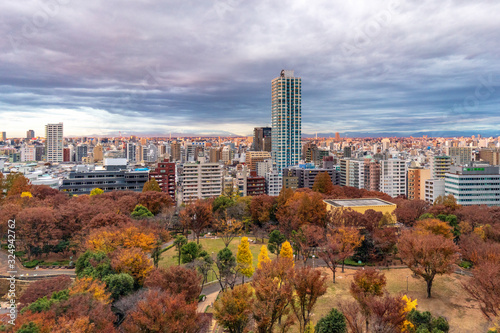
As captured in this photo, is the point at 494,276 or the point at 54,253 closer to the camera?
the point at 494,276

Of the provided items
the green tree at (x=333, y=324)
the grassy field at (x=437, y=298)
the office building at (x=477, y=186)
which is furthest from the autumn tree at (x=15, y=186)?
the office building at (x=477, y=186)

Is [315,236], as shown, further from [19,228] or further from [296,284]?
[19,228]

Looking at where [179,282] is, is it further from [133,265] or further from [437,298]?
[437,298]

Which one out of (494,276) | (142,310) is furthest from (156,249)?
(494,276)

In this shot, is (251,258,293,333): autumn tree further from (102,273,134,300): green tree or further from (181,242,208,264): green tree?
(181,242,208,264): green tree

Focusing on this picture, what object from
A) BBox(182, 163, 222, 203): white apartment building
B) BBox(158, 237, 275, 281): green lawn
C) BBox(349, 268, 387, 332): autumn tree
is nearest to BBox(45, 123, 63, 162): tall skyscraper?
BBox(182, 163, 222, 203): white apartment building

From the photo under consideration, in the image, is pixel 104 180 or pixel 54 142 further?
pixel 54 142

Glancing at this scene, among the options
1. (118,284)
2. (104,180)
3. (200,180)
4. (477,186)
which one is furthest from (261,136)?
(118,284)
